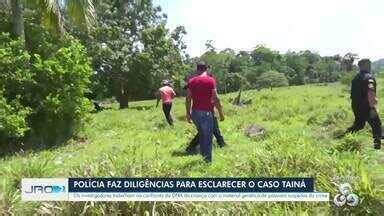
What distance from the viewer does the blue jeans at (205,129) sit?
10.6m

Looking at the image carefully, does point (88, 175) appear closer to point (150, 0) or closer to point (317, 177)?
point (317, 177)

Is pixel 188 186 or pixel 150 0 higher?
pixel 150 0

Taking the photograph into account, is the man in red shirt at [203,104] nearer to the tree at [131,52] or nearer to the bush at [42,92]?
the bush at [42,92]

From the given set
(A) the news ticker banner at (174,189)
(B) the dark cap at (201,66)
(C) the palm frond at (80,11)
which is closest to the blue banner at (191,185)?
(A) the news ticker banner at (174,189)

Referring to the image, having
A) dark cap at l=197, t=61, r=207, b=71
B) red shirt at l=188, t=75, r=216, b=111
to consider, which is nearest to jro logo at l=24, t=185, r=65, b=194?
red shirt at l=188, t=75, r=216, b=111

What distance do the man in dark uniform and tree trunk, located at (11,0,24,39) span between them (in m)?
8.27

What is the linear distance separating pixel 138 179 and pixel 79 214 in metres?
0.79

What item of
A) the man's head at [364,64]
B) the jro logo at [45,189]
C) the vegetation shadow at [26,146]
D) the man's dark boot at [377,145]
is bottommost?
the vegetation shadow at [26,146]

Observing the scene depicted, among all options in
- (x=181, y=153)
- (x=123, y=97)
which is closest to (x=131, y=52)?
(x=123, y=97)

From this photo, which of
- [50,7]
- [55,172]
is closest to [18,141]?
[50,7]

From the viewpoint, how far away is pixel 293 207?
6582mm

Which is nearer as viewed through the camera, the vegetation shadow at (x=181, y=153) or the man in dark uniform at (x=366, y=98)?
the man in dark uniform at (x=366, y=98)

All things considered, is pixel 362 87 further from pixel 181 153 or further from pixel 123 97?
pixel 123 97

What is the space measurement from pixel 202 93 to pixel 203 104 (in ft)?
0.60
